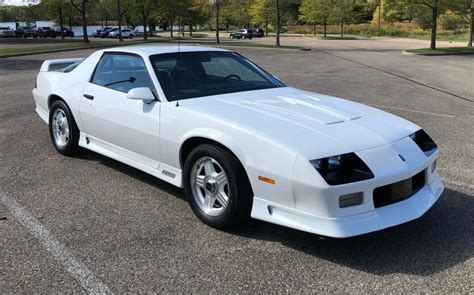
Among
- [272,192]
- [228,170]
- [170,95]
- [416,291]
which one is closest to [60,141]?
[170,95]

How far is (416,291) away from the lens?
10.3ft

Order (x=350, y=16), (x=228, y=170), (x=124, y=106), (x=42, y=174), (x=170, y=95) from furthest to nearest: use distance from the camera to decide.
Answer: (x=350, y=16) < (x=42, y=174) < (x=124, y=106) < (x=170, y=95) < (x=228, y=170)

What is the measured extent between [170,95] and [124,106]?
0.59 metres

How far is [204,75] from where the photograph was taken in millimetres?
5027

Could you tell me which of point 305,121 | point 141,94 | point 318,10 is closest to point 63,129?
point 141,94

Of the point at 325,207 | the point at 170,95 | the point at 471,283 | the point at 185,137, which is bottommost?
the point at 471,283

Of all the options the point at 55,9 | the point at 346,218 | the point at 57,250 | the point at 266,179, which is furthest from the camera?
the point at 55,9

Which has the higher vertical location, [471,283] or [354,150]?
[354,150]

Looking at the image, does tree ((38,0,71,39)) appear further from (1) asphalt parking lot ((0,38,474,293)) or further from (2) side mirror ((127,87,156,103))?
(2) side mirror ((127,87,156,103))

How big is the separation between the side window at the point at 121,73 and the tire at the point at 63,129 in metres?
0.66

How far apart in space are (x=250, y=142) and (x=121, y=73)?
218 cm

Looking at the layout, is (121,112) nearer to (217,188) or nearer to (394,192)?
(217,188)

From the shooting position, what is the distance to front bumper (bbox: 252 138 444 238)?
3.42 metres

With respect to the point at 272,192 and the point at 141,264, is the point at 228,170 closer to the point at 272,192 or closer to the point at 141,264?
the point at 272,192
